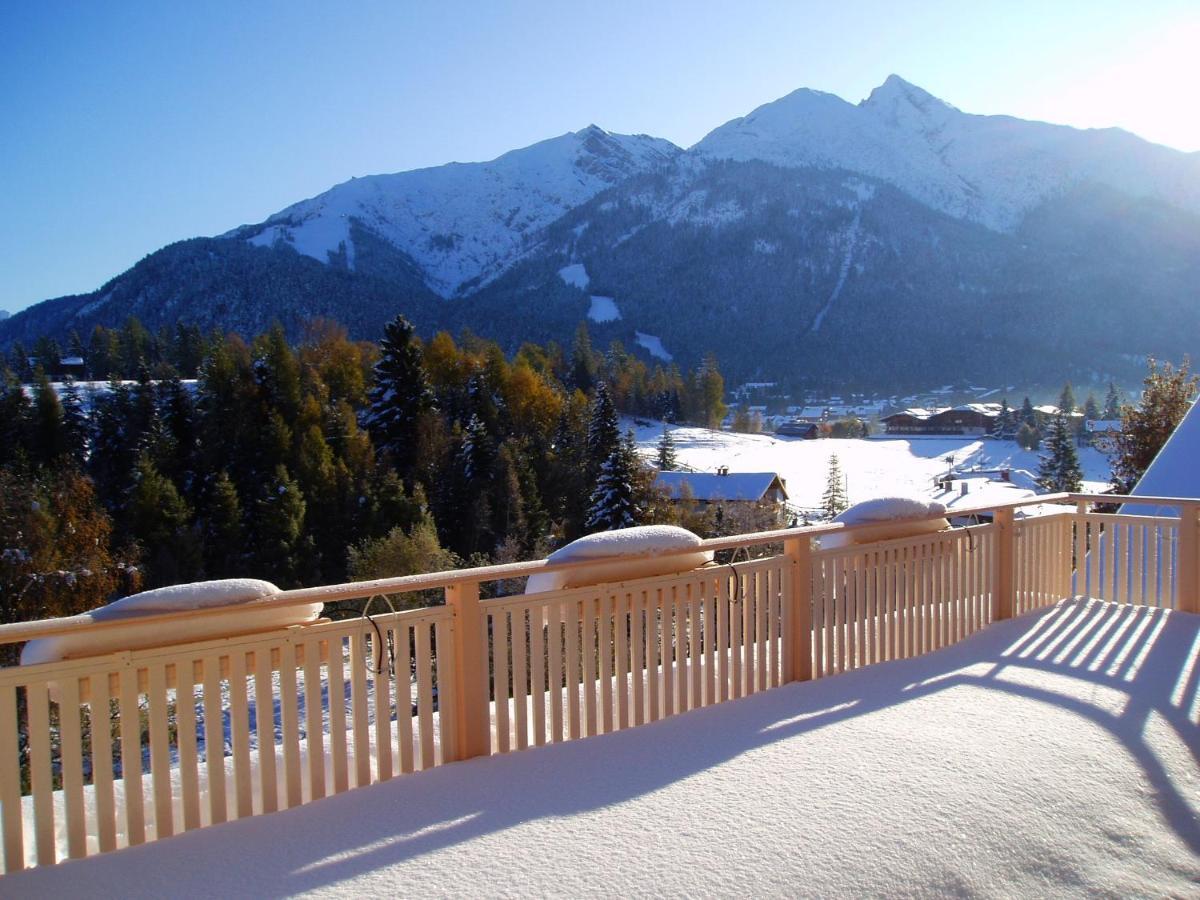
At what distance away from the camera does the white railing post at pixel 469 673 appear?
3189 mm

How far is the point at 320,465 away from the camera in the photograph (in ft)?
128

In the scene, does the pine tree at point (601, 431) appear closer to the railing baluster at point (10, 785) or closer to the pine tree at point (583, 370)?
the pine tree at point (583, 370)

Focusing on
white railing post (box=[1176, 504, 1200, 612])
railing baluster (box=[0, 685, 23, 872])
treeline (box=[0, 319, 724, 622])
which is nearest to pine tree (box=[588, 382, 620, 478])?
treeline (box=[0, 319, 724, 622])

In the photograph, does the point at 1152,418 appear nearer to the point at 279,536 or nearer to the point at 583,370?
the point at 279,536

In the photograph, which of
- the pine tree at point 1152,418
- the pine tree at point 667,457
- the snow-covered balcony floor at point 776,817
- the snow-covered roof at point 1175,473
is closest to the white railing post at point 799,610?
the snow-covered balcony floor at point 776,817

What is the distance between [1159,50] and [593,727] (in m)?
8.79

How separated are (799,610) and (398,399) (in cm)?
4077

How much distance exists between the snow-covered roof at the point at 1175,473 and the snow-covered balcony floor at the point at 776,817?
18.9 feet

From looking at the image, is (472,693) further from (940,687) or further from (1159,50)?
(1159,50)

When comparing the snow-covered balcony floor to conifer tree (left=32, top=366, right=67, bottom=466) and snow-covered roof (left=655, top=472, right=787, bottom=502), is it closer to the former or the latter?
snow-covered roof (left=655, top=472, right=787, bottom=502)

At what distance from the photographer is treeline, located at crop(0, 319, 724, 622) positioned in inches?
1268

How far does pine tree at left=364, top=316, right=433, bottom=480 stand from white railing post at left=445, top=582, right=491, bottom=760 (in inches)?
1558

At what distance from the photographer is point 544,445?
4641cm

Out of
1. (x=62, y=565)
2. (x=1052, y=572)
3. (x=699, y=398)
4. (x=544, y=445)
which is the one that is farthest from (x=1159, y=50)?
(x=699, y=398)
